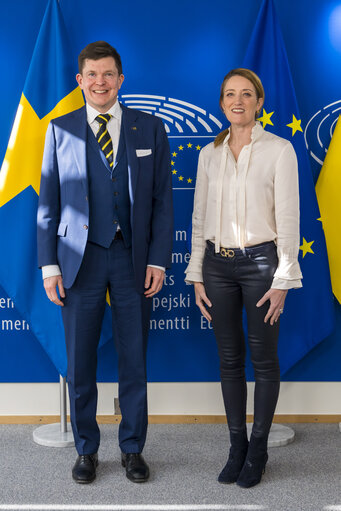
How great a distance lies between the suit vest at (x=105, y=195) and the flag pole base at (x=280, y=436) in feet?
4.37

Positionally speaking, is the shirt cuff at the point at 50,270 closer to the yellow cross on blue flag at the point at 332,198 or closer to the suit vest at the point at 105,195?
the suit vest at the point at 105,195

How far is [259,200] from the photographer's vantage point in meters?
2.25

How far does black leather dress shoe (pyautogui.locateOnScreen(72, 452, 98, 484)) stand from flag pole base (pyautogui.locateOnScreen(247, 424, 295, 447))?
90 centimetres

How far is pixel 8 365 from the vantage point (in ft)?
10.3

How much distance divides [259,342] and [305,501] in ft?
2.11

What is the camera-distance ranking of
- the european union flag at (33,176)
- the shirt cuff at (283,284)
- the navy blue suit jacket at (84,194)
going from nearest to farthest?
the shirt cuff at (283,284) → the navy blue suit jacket at (84,194) → the european union flag at (33,176)

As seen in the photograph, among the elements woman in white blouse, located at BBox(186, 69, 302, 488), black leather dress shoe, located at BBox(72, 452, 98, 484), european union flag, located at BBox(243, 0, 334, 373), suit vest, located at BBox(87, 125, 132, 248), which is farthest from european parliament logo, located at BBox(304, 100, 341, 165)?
black leather dress shoe, located at BBox(72, 452, 98, 484)

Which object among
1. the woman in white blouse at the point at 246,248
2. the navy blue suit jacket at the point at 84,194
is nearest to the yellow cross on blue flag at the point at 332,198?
the woman in white blouse at the point at 246,248

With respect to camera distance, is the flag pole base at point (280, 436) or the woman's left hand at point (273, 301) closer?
the woman's left hand at point (273, 301)

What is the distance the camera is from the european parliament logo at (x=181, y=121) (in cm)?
300

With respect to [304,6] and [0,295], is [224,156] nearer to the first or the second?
[304,6]

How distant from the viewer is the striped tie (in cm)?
234

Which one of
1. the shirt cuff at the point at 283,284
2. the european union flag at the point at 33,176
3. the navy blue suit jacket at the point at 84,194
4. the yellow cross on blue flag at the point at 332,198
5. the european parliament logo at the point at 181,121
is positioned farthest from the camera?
the european parliament logo at the point at 181,121

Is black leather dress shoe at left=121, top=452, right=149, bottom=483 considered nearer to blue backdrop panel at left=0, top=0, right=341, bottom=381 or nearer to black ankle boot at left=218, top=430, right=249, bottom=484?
black ankle boot at left=218, top=430, right=249, bottom=484
